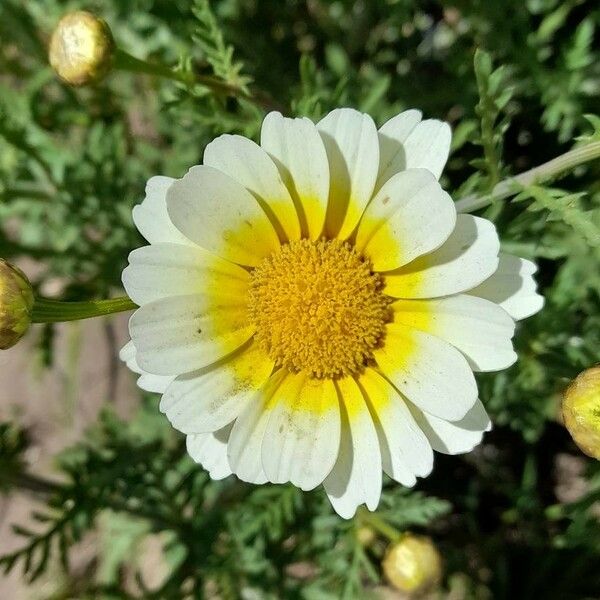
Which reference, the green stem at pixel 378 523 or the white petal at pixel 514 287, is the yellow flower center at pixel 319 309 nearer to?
the white petal at pixel 514 287

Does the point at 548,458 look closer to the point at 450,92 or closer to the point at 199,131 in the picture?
the point at 450,92

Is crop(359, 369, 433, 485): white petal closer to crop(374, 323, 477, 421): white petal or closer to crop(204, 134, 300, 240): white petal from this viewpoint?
crop(374, 323, 477, 421): white petal

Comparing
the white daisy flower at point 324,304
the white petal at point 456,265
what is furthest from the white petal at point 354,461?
the white petal at point 456,265

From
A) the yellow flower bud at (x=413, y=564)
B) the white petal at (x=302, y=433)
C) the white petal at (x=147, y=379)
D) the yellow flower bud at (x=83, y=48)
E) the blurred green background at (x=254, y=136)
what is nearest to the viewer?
the white petal at (x=302, y=433)

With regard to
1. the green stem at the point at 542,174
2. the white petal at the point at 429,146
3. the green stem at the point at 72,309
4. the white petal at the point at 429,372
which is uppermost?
the white petal at the point at 429,146

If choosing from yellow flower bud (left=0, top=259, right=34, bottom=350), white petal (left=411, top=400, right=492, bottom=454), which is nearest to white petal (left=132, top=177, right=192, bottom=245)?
yellow flower bud (left=0, top=259, right=34, bottom=350)

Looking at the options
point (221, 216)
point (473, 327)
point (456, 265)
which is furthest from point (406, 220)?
point (221, 216)
